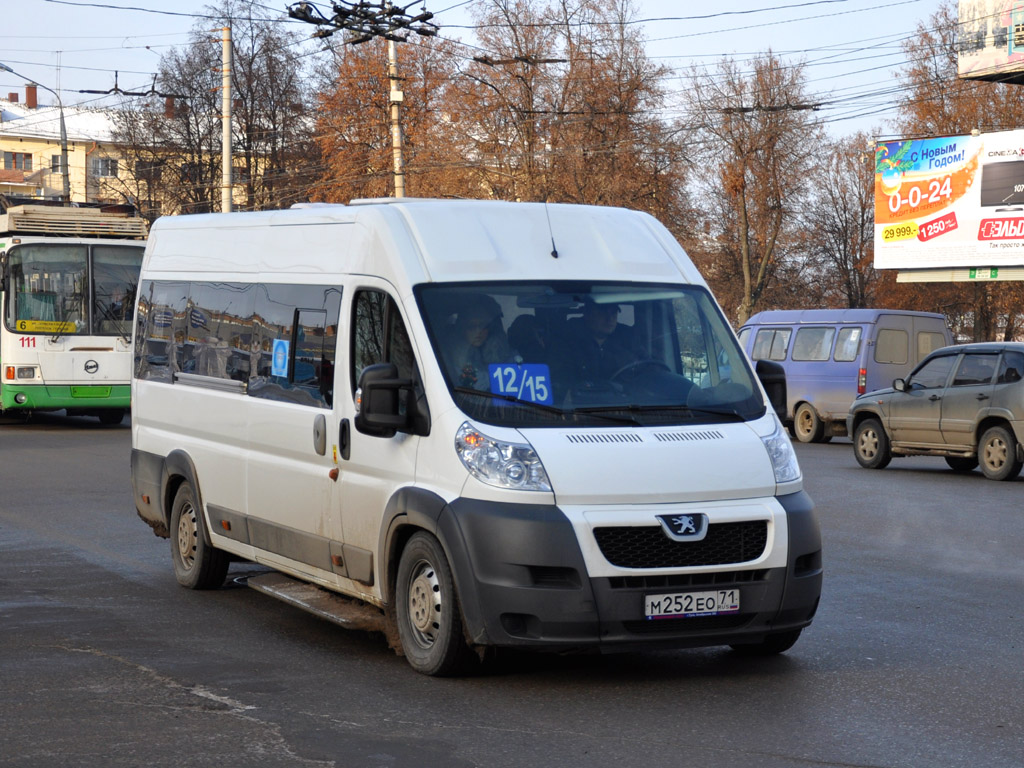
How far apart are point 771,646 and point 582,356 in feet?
5.48

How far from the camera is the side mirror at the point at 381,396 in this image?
22.5 feet

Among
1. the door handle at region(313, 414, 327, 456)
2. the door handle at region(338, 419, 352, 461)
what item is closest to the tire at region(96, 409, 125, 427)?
the door handle at region(313, 414, 327, 456)

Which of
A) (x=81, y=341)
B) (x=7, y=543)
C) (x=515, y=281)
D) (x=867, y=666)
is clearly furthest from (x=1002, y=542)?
(x=81, y=341)

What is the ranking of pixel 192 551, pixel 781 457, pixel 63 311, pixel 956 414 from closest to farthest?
pixel 781 457, pixel 192 551, pixel 956 414, pixel 63 311

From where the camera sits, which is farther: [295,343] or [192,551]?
[192,551]

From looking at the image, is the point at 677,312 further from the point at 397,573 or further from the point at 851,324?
the point at 851,324

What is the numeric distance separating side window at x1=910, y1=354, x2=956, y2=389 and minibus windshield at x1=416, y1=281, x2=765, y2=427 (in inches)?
509

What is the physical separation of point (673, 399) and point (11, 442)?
1820cm

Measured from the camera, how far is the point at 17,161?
391 feet

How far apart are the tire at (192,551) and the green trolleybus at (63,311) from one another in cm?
1641

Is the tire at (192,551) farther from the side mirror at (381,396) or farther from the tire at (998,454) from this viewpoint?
the tire at (998,454)

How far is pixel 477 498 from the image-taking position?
657 centimetres

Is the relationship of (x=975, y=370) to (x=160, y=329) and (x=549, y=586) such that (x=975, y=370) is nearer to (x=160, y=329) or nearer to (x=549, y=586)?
(x=160, y=329)

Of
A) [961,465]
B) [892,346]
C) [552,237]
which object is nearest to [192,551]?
[552,237]
